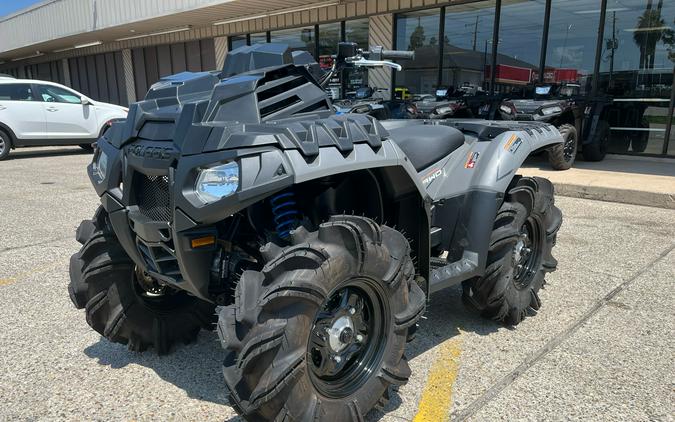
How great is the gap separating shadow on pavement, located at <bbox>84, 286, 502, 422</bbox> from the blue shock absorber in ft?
3.11

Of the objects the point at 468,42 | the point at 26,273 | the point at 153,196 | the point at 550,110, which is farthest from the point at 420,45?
the point at 153,196

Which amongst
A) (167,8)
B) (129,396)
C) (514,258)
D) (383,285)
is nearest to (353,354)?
(383,285)

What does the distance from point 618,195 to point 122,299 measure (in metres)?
6.97

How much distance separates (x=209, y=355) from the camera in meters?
3.21

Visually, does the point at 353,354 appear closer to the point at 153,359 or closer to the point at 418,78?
the point at 153,359

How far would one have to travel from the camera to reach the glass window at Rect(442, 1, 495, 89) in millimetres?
11898

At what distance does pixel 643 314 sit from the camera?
12.1 ft

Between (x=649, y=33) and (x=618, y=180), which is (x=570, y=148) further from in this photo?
(x=649, y=33)

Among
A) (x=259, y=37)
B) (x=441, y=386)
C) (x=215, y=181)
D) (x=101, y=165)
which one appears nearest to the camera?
(x=215, y=181)

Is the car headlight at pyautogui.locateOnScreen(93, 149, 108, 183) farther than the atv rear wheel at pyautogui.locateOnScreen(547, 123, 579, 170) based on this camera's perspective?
No

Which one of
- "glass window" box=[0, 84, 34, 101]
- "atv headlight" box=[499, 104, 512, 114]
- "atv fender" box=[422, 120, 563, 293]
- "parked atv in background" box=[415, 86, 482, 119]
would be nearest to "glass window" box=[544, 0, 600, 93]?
"parked atv in background" box=[415, 86, 482, 119]

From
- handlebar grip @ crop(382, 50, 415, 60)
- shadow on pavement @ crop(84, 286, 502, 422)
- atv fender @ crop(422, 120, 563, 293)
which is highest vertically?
handlebar grip @ crop(382, 50, 415, 60)

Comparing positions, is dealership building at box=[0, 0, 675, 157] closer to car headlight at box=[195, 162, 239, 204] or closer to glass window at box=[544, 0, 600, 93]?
glass window at box=[544, 0, 600, 93]

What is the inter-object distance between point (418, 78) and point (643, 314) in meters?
10.4
